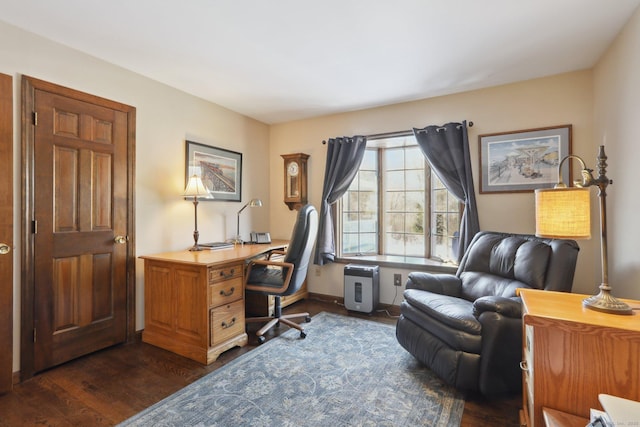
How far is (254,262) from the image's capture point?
2.81m

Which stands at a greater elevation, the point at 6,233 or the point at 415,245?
the point at 6,233

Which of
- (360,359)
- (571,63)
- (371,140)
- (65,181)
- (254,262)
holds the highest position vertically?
(571,63)

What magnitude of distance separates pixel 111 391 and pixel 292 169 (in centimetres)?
284

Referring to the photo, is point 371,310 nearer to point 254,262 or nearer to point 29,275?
point 254,262

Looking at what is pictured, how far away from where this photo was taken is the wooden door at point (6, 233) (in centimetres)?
190

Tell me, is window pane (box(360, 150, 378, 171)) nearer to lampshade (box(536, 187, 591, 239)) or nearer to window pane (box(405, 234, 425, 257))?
window pane (box(405, 234, 425, 257))

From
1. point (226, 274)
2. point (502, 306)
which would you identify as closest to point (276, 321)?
point (226, 274)

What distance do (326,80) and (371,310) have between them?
96.0 inches

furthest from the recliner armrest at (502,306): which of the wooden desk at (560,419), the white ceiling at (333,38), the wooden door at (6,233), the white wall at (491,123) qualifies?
the wooden door at (6,233)

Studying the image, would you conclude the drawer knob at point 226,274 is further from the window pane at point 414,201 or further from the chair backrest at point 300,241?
the window pane at point 414,201

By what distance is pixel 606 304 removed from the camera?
1.23 metres

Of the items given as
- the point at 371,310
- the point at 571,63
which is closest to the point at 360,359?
the point at 371,310

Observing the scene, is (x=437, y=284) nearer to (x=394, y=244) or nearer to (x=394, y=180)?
(x=394, y=244)

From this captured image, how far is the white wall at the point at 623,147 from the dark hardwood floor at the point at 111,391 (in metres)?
1.18
